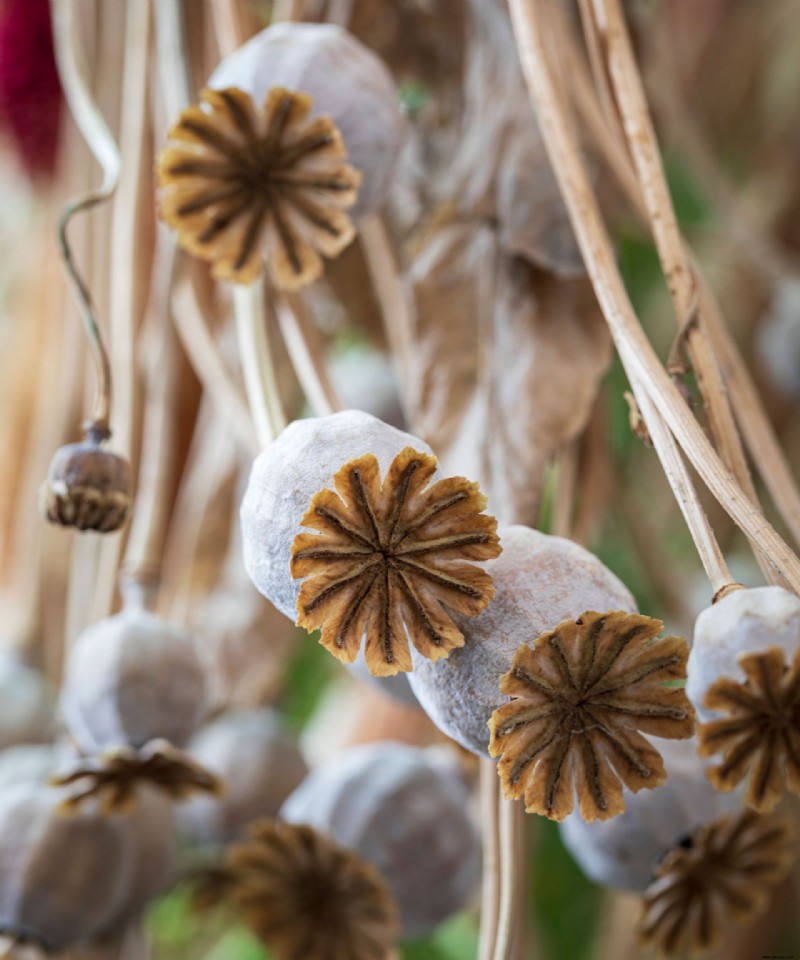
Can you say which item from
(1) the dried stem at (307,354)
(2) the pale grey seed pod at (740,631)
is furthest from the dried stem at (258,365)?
(2) the pale grey seed pod at (740,631)

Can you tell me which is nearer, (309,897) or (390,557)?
(390,557)

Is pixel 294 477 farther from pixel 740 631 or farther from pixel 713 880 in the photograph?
pixel 713 880

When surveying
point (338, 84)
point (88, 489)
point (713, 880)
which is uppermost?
point (338, 84)

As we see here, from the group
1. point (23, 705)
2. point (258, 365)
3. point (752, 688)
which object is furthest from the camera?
point (23, 705)

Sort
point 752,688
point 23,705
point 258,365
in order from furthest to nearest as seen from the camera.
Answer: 1. point 23,705
2. point 258,365
3. point 752,688

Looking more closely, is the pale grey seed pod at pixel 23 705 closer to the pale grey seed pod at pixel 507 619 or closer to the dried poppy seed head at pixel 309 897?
the dried poppy seed head at pixel 309 897

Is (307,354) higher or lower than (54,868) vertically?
higher

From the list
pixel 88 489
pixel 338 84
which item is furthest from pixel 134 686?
pixel 338 84
